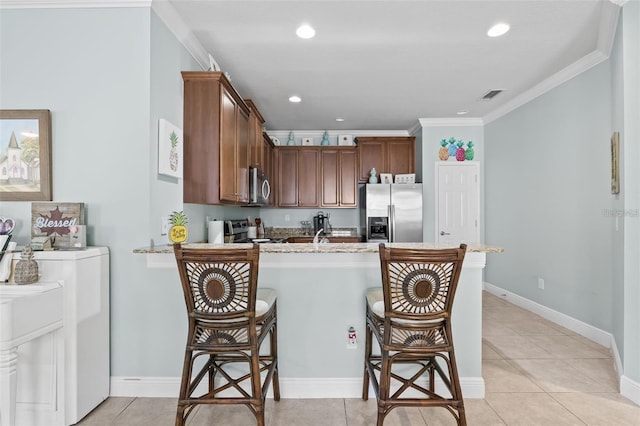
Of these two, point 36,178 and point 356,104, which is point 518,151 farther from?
point 36,178

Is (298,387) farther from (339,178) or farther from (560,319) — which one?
(339,178)

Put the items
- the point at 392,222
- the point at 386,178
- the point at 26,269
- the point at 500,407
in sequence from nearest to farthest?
1. the point at 26,269
2. the point at 500,407
3. the point at 392,222
4. the point at 386,178

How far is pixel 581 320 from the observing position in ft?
11.5

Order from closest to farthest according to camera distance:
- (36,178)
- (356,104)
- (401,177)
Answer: (36,178) → (356,104) → (401,177)

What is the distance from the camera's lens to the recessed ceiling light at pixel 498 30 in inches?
107

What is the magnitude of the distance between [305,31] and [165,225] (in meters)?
1.83

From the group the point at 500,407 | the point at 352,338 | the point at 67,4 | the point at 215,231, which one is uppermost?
the point at 67,4

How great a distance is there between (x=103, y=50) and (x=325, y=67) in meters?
1.87

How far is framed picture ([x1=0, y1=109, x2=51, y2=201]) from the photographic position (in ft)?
7.43

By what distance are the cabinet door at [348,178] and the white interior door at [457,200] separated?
128 centimetres

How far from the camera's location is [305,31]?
2.76m

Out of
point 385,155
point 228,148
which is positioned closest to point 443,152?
point 385,155

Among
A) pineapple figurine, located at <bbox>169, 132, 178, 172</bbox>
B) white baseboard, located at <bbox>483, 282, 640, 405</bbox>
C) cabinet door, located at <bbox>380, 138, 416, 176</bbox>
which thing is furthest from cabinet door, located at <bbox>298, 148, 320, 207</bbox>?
pineapple figurine, located at <bbox>169, 132, 178, 172</bbox>

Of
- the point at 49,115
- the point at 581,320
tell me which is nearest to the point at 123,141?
the point at 49,115
